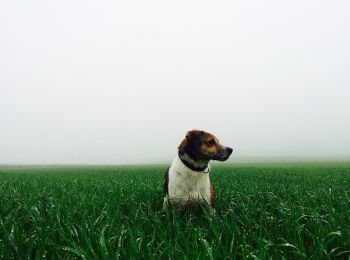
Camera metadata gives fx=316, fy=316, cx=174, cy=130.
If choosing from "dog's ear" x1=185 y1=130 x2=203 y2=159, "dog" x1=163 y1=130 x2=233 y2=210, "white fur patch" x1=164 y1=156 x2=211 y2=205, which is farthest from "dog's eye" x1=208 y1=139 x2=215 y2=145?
"white fur patch" x1=164 y1=156 x2=211 y2=205

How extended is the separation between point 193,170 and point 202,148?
39cm

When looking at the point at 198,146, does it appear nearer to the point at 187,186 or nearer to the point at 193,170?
the point at 193,170

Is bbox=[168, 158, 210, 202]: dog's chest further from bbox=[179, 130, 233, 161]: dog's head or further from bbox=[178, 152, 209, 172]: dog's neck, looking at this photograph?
bbox=[179, 130, 233, 161]: dog's head

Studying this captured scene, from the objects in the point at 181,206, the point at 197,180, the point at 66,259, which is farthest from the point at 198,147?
the point at 66,259

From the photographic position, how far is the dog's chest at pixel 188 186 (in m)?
5.16

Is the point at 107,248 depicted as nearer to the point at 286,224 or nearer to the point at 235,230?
the point at 235,230

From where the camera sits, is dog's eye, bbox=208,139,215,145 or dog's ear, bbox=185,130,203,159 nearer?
dog's ear, bbox=185,130,203,159

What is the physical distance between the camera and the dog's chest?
5.16m

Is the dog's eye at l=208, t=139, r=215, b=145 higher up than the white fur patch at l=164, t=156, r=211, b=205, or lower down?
higher up

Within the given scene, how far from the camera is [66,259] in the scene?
2.99 m

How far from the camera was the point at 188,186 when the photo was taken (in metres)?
5.17

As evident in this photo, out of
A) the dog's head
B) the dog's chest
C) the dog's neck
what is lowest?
the dog's chest

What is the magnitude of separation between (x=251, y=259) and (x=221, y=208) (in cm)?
315

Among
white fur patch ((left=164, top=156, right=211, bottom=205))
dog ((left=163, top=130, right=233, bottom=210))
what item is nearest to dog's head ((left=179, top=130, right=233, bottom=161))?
dog ((left=163, top=130, right=233, bottom=210))
